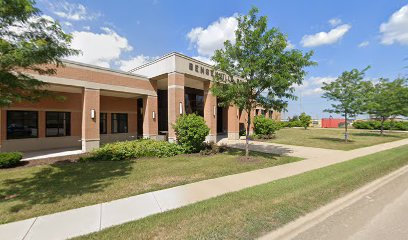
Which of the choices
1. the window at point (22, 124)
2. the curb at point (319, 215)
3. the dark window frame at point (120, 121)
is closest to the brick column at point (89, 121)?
the window at point (22, 124)

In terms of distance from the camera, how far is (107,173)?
8.09 m

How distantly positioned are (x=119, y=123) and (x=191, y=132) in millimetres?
10529

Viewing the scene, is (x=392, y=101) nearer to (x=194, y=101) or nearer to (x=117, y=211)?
(x=194, y=101)

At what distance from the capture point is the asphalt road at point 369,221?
3.79 meters

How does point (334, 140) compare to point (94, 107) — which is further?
point (334, 140)

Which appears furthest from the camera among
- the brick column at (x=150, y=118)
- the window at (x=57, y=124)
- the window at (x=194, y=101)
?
the window at (x=194, y=101)

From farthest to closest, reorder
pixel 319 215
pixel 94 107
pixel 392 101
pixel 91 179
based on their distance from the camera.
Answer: pixel 392 101 < pixel 94 107 < pixel 91 179 < pixel 319 215

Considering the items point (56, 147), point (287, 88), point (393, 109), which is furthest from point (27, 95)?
point (393, 109)

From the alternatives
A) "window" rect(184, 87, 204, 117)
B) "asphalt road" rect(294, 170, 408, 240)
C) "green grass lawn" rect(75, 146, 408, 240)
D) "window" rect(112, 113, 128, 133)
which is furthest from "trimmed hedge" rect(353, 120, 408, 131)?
"window" rect(112, 113, 128, 133)

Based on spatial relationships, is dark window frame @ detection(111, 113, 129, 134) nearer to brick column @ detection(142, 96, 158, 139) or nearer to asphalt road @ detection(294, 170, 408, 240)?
brick column @ detection(142, 96, 158, 139)

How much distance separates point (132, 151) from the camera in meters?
11.2

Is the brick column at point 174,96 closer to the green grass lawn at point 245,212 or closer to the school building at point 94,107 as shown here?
the school building at point 94,107

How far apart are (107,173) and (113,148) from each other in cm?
338

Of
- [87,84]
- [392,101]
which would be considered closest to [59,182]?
[87,84]
